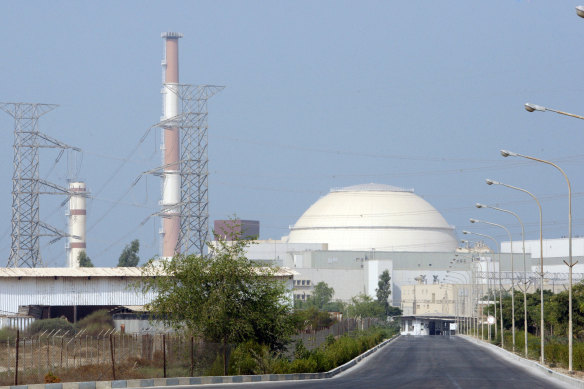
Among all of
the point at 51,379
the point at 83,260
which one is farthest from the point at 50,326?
the point at 83,260

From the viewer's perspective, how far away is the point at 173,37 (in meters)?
130

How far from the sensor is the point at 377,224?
6885 inches

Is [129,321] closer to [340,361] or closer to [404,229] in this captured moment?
[340,361]

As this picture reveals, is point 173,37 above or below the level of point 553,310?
above

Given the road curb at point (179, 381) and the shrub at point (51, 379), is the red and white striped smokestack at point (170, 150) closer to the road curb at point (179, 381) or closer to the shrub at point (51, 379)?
the road curb at point (179, 381)

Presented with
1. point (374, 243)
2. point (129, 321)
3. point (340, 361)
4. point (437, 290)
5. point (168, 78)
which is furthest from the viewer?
point (374, 243)

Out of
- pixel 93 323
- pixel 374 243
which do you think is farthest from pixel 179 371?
pixel 374 243

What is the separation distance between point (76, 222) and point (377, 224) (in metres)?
64.2

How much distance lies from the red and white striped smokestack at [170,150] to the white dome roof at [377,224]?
60515 mm

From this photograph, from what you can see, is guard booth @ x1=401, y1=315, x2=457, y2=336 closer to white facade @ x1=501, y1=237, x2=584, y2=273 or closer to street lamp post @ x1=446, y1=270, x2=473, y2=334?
street lamp post @ x1=446, y1=270, x2=473, y2=334

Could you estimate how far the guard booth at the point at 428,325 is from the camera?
150 meters

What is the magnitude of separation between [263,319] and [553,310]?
36.9 m

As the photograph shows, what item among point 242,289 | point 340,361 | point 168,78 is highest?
point 168,78

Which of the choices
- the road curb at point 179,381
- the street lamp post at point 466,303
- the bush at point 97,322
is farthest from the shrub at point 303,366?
the street lamp post at point 466,303
